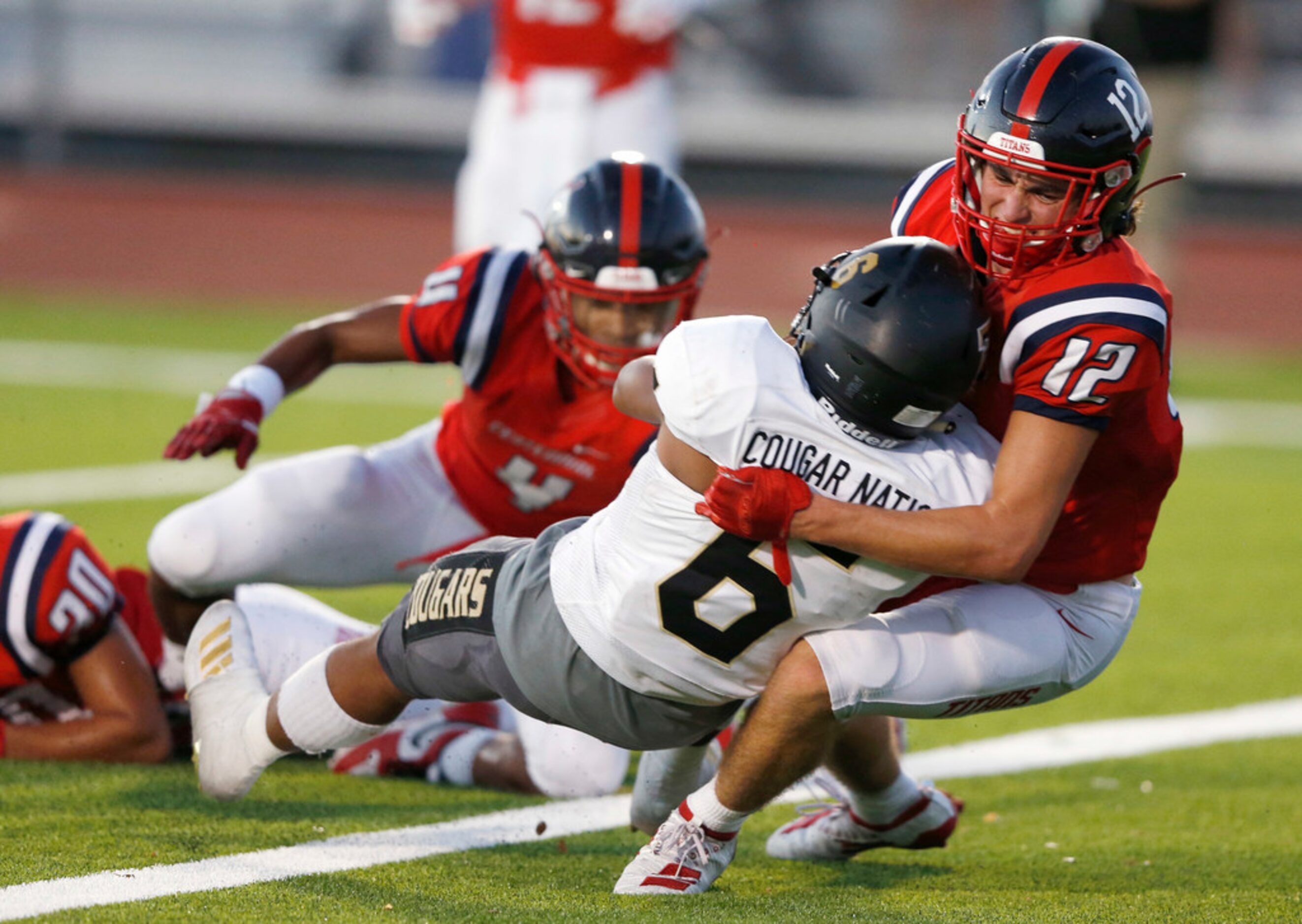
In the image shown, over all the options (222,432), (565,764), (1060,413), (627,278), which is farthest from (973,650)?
(222,432)

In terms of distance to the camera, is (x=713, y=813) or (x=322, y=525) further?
(x=322, y=525)

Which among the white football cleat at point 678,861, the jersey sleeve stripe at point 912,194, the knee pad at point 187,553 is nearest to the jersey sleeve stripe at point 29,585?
the knee pad at point 187,553

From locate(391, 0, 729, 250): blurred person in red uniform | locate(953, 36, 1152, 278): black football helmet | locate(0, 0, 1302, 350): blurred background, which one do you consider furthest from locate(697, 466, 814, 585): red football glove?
locate(0, 0, 1302, 350): blurred background

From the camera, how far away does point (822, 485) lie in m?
3.01

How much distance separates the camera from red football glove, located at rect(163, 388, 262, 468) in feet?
12.4

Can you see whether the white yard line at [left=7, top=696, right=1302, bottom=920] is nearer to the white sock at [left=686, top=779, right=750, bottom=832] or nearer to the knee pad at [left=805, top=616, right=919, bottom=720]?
the white sock at [left=686, top=779, right=750, bottom=832]

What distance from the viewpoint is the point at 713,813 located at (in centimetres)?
321

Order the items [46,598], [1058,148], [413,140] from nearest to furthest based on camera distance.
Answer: [1058,148] → [46,598] → [413,140]

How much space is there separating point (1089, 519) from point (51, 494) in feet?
16.3

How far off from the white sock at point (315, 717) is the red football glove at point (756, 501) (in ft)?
2.93

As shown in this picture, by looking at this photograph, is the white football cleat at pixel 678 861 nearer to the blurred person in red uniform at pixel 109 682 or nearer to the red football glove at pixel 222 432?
the blurred person in red uniform at pixel 109 682

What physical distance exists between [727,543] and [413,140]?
1342 cm

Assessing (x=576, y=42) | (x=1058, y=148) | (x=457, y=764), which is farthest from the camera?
(x=576, y=42)

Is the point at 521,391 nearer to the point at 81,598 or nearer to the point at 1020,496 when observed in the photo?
the point at 81,598
